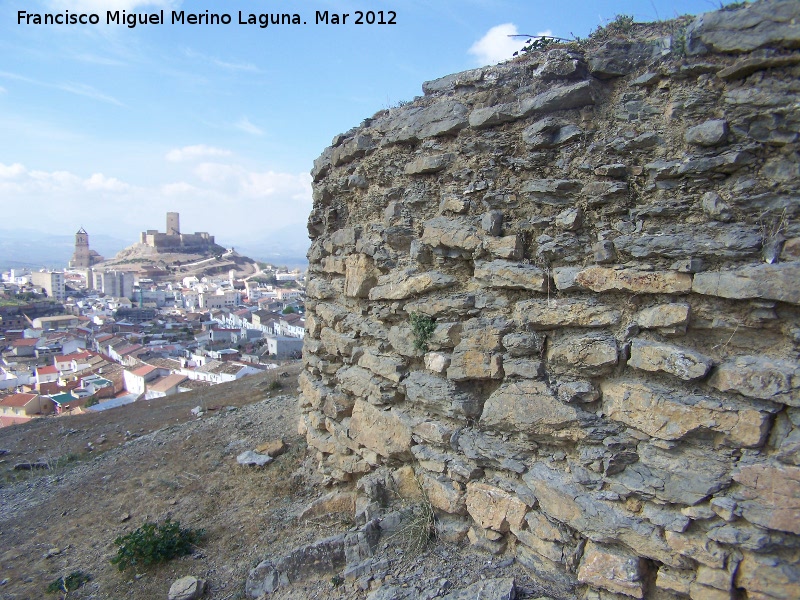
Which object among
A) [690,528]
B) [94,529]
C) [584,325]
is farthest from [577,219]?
[94,529]

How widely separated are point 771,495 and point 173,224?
130303 mm

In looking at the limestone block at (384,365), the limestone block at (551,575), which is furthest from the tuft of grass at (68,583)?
the limestone block at (551,575)

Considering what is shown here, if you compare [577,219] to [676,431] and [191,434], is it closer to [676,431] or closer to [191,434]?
[676,431]

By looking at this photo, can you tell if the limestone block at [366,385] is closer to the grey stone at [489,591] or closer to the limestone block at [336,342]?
the limestone block at [336,342]

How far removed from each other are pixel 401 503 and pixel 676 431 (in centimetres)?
235

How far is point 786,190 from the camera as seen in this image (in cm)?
322

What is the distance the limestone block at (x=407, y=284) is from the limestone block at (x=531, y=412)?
975 millimetres

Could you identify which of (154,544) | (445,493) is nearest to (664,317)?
(445,493)

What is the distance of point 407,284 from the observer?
4.82m

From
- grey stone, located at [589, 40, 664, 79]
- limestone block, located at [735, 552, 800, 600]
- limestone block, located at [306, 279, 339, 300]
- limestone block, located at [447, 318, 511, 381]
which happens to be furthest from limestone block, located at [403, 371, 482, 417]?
grey stone, located at [589, 40, 664, 79]

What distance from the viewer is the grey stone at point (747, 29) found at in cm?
317

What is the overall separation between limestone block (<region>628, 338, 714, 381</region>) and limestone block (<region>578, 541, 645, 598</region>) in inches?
44.5

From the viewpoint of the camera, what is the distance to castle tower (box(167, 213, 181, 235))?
12062 centimetres

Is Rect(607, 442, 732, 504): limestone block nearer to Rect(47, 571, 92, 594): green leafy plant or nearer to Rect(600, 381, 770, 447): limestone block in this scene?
Rect(600, 381, 770, 447): limestone block
